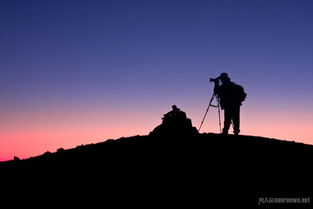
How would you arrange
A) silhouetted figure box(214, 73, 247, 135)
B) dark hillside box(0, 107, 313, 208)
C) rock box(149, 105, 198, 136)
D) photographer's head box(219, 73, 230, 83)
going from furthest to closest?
photographer's head box(219, 73, 230, 83)
silhouetted figure box(214, 73, 247, 135)
rock box(149, 105, 198, 136)
dark hillside box(0, 107, 313, 208)

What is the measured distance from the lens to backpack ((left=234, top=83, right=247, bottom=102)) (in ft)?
57.1

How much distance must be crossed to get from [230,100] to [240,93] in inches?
27.0

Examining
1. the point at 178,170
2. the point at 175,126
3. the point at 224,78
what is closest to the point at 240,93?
the point at 224,78

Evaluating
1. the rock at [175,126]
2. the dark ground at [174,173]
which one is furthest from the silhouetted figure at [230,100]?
the rock at [175,126]

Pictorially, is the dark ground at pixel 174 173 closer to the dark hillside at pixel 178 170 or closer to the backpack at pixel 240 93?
the dark hillside at pixel 178 170

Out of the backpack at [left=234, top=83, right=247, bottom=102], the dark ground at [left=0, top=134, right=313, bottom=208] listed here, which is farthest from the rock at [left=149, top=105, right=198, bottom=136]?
the backpack at [left=234, top=83, right=247, bottom=102]

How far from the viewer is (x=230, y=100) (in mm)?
17375

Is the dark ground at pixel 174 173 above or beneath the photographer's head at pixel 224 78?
beneath

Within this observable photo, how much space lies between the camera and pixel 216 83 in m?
18.4

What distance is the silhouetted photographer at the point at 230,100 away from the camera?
1733cm

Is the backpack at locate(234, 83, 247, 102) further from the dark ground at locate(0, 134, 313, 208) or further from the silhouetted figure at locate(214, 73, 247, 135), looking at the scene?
the dark ground at locate(0, 134, 313, 208)

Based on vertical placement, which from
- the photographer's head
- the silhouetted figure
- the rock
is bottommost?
the rock

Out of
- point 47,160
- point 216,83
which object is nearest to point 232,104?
point 216,83

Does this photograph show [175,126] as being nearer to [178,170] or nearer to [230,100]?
[230,100]
